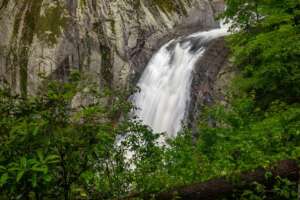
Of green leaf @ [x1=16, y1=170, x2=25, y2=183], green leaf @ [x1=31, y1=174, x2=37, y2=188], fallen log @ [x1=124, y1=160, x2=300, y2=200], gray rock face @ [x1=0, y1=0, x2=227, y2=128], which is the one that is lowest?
fallen log @ [x1=124, y1=160, x2=300, y2=200]

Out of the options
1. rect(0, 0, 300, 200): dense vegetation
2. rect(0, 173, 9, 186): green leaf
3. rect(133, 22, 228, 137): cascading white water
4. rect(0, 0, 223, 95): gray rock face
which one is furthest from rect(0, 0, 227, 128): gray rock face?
rect(0, 173, 9, 186): green leaf

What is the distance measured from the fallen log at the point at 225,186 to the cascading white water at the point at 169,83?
12.8 m

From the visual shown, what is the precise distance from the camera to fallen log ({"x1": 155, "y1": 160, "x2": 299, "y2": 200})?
240 inches

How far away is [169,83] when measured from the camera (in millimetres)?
21391

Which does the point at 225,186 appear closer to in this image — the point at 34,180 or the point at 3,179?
the point at 34,180

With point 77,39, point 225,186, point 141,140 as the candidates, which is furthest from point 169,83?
point 225,186

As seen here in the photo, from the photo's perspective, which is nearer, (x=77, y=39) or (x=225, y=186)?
(x=225, y=186)

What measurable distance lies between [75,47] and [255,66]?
37.9 feet

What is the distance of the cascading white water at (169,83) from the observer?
781 inches

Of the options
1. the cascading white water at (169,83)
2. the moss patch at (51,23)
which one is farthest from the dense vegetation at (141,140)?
the moss patch at (51,23)

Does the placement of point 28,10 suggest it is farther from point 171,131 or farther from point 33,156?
point 33,156

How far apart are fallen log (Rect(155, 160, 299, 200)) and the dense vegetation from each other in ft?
0.39

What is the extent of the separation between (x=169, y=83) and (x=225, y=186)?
1536 centimetres

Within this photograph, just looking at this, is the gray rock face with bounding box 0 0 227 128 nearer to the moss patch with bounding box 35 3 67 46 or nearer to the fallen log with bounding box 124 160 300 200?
the moss patch with bounding box 35 3 67 46
